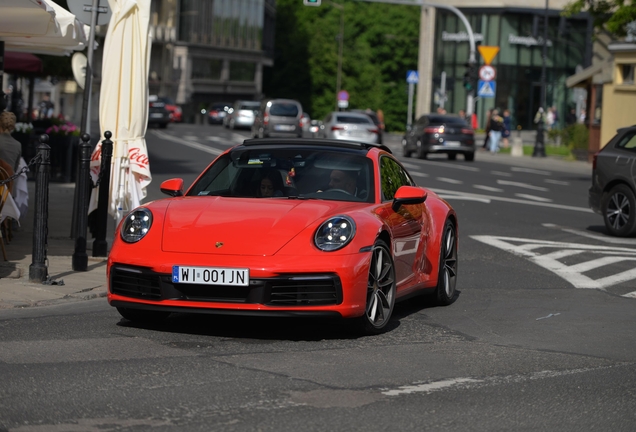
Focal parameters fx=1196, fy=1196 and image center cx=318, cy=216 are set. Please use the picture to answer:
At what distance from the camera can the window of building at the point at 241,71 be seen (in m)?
104

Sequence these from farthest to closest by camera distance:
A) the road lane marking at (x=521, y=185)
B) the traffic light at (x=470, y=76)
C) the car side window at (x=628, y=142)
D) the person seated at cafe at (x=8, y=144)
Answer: the traffic light at (x=470, y=76)
the road lane marking at (x=521, y=185)
the car side window at (x=628, y=142)
the person seated at cafe at (x=8, y=144)

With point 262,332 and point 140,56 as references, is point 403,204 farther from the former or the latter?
point 140,56

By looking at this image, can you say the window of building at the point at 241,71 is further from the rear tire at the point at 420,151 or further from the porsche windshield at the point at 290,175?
the porsche windshield at the point at 290,175

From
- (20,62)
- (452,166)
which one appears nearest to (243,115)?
(452,166)

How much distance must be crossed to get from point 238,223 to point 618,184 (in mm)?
9787

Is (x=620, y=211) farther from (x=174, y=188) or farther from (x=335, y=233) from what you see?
(x=335, y=233)

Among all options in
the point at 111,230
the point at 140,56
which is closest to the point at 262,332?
the point at 140,56

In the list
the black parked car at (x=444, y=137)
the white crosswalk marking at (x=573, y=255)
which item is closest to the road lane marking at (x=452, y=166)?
the black parked car at (x=444, y=137)

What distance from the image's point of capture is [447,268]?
9.64 metres

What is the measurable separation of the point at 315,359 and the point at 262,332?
1.01 m

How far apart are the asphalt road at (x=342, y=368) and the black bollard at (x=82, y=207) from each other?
1564mm

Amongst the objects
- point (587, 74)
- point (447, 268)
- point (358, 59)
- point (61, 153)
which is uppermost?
point (358, 59)

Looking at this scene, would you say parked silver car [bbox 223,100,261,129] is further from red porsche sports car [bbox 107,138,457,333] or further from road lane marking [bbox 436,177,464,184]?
red porsche sports car [bbox 107,138,457,333]

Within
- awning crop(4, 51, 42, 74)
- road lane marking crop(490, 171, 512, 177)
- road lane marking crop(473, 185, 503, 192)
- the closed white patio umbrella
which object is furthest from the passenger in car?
road lane marking crop(490, 171, 512, 177)
